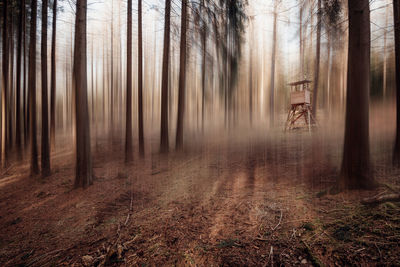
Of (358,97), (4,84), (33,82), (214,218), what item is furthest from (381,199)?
(4,84)

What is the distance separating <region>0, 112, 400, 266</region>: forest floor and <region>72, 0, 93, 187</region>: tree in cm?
74

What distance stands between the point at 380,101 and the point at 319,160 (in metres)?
5.79

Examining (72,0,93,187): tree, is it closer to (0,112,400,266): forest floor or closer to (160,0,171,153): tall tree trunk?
(0,112,400,266): forest floor

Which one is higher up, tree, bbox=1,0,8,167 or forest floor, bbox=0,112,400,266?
tree, bbox=1,0,8,167

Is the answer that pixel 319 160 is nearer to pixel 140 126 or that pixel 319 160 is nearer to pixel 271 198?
pixel 271 198

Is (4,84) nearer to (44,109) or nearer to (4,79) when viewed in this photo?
(4,79)

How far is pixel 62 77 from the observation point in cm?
2342

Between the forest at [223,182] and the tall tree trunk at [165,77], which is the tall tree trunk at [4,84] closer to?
the forest at [223,182]

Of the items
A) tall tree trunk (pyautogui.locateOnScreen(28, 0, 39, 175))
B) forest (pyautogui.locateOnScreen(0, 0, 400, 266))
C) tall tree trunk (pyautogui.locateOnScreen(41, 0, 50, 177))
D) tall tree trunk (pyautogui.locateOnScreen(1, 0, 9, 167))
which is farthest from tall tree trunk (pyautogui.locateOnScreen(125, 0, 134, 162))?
tall tree trunk (pyautogui.locateOnScreen(1, 0, 9, 167))

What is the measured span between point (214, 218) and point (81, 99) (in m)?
5.93

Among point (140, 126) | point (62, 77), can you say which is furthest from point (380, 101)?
point (62, 77)

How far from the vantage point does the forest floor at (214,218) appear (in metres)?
2.41

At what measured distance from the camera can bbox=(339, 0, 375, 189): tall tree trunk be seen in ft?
12.3

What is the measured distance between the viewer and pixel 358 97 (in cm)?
382
